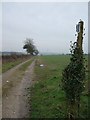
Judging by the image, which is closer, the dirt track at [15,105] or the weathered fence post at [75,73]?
the weathered fence post at [75,73]

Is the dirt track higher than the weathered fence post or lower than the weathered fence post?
lower

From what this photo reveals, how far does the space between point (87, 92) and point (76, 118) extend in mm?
4175

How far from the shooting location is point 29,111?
1058cm

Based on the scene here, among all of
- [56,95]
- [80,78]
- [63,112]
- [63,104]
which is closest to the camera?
[80,78]

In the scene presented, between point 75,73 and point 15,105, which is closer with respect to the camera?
point 75,73

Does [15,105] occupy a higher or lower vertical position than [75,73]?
lower

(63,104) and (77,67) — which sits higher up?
(77,67)

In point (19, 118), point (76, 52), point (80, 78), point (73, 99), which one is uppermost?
point (76, 52)

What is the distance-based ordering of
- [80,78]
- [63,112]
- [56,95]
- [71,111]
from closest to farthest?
[80,78]
[71,111]
[63,112]
[56,95]

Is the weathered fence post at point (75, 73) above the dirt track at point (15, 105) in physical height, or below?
above

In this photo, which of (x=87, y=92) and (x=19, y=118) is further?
(x=87, y=92)

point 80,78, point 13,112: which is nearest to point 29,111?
point 13,112

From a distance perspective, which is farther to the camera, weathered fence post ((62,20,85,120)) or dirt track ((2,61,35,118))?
dirt track ((2,61,35,118))

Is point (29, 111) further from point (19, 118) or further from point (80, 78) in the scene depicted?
point (80, 78)
